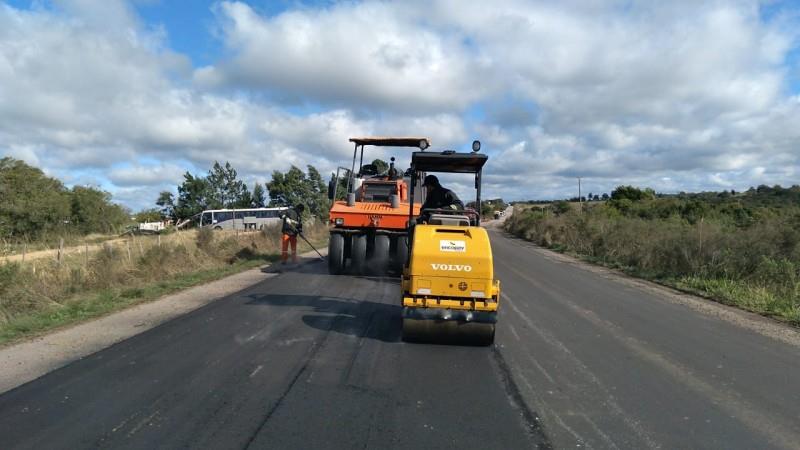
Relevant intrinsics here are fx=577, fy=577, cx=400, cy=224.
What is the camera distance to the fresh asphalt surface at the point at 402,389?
4574mm

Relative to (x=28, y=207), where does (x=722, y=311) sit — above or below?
below

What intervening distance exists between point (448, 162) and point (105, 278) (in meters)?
8.65

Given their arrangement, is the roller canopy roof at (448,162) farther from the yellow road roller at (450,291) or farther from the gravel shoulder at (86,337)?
the gravel shoulder at (86,337)

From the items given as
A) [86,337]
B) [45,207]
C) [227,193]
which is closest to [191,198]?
[227,193]

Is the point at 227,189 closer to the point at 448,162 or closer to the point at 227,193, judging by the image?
the point at 227,193

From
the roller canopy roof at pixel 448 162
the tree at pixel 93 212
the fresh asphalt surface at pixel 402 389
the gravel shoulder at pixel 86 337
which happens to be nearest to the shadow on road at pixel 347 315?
the fresh asphalt surface at pixel 402 389

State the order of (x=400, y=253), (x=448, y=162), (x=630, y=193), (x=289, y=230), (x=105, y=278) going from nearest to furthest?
(x=448, y=162) < (x=105, y=278) < (x=400, y=253) < (x=289, y=230) < (x=630, y=193)

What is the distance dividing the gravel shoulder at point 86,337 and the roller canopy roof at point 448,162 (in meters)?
4.64

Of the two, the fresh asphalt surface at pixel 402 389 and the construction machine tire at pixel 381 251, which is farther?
the construction machine tire at pixel 381 251

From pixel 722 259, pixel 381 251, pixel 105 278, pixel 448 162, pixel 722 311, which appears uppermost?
pixel 448 162

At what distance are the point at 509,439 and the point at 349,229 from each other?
1034cm

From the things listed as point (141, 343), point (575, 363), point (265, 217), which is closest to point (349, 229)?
point (141, 343)

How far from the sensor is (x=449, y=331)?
735 centimetres

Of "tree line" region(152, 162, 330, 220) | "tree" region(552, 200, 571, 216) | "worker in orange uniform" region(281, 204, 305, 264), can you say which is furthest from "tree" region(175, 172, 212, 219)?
"worker in orange uniform" region(281, 204, 305, 264)
